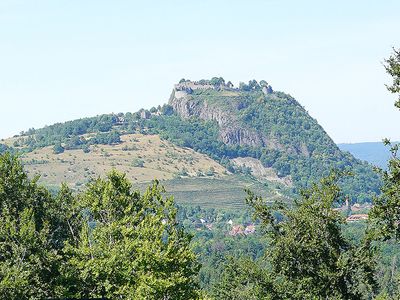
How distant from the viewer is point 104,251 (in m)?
42.9

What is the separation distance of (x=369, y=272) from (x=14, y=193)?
23693 millimetres

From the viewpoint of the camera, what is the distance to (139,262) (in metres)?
41.1

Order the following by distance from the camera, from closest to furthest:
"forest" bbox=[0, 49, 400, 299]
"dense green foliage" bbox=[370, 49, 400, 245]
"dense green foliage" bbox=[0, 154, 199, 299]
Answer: "dense green foliage" bbox=[370, 49, 400, 245], "forest" bbox=[0, 49, 400, 299], "dense green foliage" bbox=[0, 154, 199, 299]

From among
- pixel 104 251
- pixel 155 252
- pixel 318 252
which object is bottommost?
pixel 318 252

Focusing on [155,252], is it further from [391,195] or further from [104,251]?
[391,195]

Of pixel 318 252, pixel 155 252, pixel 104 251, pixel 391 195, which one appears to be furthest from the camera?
pixel 104 251

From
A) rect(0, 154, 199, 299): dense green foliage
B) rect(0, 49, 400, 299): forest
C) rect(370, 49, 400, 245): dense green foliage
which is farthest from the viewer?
rect(0, 154, 199, 299): dense green foliage

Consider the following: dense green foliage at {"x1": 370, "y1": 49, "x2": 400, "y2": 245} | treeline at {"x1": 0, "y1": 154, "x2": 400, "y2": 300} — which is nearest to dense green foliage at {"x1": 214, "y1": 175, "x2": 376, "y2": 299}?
treeline at {"x1": 0, "y1": 154, "x2": 400, "y2": 300}

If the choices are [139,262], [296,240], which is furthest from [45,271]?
[296,240]

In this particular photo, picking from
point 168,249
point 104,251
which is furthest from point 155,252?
point 104,251

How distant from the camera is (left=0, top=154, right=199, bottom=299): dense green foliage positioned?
1612 inches

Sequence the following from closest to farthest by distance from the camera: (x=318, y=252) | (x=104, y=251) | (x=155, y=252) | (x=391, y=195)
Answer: (x=391, y=195)
(x=318, y=252)
(x=155, y=252)
(x=104, y=251)

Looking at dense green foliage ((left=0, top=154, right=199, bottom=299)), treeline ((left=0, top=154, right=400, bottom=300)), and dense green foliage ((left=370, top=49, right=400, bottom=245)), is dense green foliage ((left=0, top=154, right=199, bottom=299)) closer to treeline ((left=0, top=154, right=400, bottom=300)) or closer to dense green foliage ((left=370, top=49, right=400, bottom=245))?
treeline ((left=0, top=154, right=400, bottom=300))

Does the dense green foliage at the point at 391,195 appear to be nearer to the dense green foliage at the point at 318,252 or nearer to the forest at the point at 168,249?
the forest at the point at 168,249
